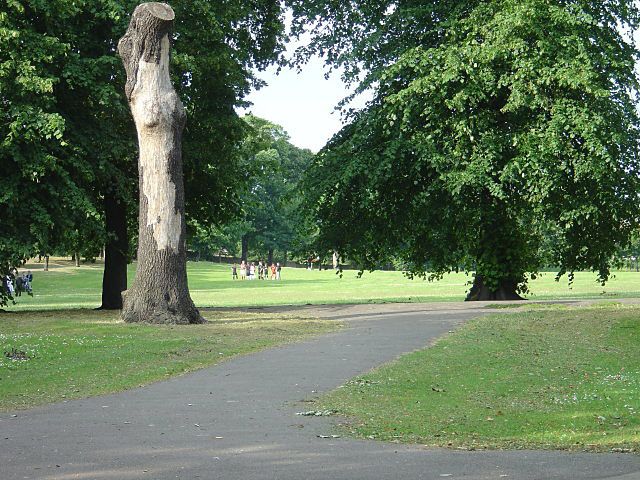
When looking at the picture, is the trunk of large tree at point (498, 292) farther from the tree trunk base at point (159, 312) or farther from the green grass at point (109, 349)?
the tree trunk base at point (159, 312)

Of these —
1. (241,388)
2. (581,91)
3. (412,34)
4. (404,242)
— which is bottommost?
(241,388)

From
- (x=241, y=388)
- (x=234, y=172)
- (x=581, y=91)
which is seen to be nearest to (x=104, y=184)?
(x=234, y=172)

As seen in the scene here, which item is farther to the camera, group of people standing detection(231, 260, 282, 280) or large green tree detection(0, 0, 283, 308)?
Result: group of people standing detection(231, 260, 282, 280)

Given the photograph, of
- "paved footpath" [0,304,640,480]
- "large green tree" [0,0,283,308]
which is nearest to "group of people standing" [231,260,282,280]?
"large green tree" [0,0,283,308]

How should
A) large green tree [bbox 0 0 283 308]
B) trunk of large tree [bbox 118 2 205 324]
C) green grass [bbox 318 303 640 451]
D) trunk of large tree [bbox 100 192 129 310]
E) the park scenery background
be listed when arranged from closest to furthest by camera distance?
1. green grass [bbox 318 303 640 451]
2. the park scenery background
3. trunk of large tree [bbox 118 2 205 324]
4. large green tree [bbox 0 0 283 308]
5. trunk of large tree [bbox 100 192 129 310]

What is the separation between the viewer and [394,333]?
18.4m

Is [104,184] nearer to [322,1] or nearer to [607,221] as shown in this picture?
[322,1]

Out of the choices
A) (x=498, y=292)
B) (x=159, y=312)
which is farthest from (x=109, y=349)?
(x=498, y=292)

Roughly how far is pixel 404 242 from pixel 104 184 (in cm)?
1016

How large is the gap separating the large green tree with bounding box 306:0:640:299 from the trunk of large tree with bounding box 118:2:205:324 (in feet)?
19.8

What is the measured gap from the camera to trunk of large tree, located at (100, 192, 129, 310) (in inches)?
1147

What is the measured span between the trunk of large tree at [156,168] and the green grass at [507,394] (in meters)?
7.54

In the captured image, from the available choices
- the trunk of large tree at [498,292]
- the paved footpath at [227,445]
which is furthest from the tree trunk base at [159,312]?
the trunk of large tree at [498,292]

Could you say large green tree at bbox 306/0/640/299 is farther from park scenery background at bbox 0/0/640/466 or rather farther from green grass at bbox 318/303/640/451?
green grass at bbox 318/303/640/451
